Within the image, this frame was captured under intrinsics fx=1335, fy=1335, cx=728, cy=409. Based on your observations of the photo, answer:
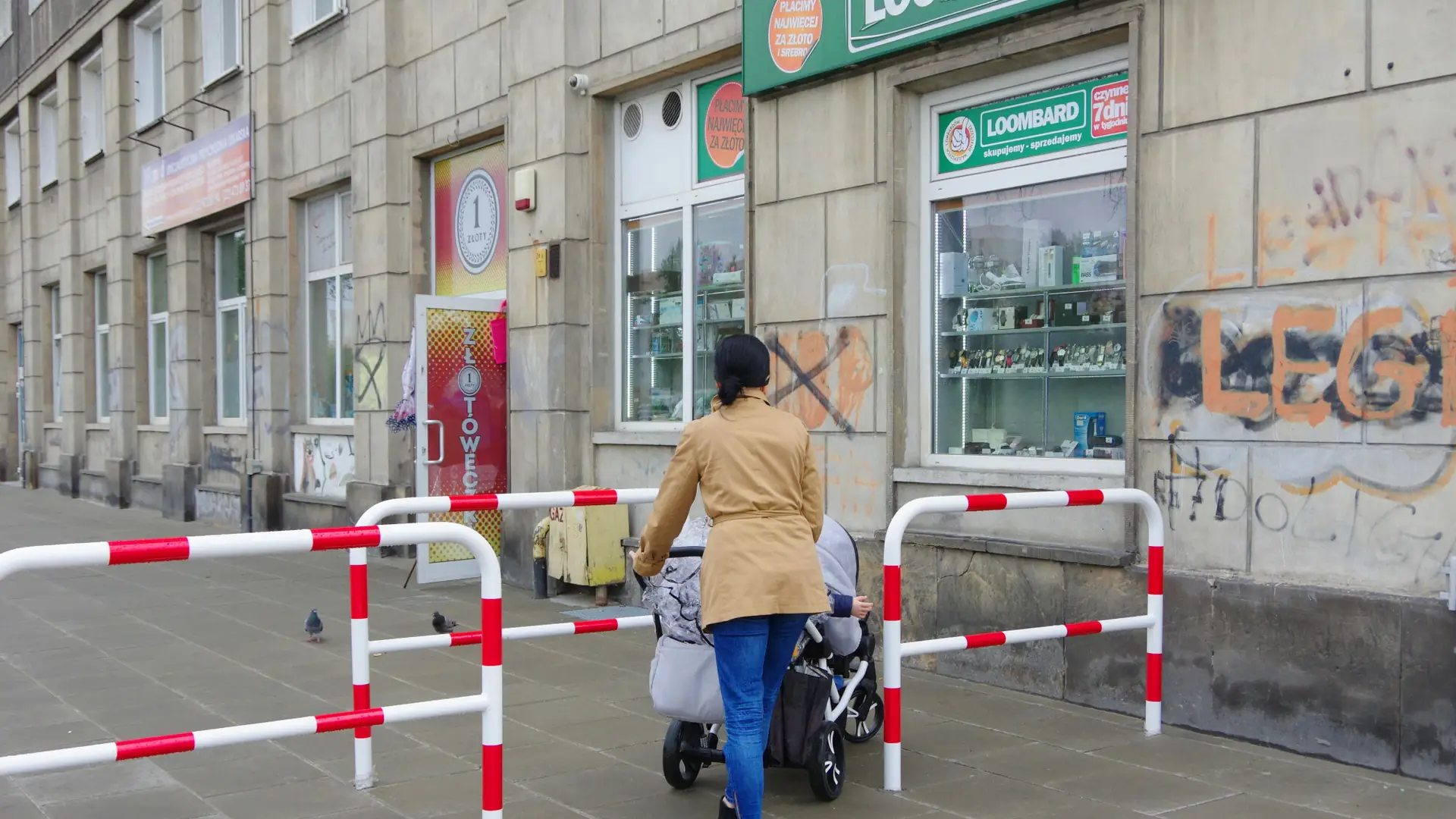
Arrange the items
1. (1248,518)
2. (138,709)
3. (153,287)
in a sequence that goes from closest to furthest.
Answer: (1248,518)
(138,709)
(153,287)

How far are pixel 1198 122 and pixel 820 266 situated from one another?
2594 mm

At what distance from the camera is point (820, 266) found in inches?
318

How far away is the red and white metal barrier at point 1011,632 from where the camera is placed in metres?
5.07

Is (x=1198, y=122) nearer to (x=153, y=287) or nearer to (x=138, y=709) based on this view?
(x=138, y=709)

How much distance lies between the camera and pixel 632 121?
1014 cm

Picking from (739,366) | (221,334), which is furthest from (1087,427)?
(221,334)

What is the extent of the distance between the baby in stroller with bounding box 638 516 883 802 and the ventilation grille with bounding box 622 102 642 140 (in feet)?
18.1

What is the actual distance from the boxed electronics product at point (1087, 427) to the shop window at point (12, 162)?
78.9ft

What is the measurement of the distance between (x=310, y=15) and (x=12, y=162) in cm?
1514

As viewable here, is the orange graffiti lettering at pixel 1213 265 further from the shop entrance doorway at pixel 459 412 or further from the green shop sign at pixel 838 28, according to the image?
the shop entrance doorway at pixel 459 412

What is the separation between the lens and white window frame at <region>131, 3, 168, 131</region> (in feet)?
61.7

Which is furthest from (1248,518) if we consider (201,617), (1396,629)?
(201,617)

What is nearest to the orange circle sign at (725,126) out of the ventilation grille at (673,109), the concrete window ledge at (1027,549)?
the ventilation grille at (673,109)

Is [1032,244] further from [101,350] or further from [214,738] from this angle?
[101,350]
